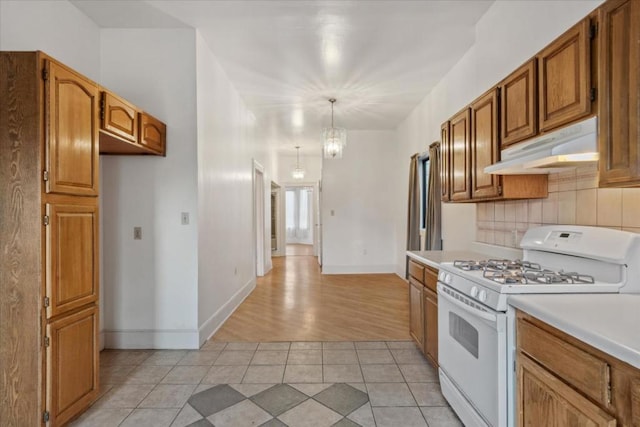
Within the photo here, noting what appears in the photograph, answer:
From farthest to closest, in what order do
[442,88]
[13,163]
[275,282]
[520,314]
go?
[275,282] → [442,88] → [13,163] → [520,314]

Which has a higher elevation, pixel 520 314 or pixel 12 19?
pixel 12 19

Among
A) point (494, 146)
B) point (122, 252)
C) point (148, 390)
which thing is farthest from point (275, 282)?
point (494, 146)

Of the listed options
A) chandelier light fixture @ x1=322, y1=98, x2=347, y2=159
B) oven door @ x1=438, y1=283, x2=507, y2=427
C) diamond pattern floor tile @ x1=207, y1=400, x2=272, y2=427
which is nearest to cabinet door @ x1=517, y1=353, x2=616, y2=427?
oven door @ x1=438, y1=283, x2=507, y2=427

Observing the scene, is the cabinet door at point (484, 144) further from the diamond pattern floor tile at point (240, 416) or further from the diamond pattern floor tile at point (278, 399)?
the diamond pattern floor tile at point (240, 416)

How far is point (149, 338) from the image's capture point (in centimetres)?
309

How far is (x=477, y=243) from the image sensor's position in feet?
10.2

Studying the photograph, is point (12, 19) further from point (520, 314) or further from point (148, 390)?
point (520, 314)

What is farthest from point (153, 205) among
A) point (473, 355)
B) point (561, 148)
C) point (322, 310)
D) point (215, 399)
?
point (561, 148)

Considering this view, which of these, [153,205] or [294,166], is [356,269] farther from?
[153,205]

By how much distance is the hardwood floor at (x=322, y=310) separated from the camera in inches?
136

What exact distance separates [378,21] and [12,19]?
273 centimetres

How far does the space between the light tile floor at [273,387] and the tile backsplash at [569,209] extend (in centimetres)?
132

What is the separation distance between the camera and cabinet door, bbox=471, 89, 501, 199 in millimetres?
2297

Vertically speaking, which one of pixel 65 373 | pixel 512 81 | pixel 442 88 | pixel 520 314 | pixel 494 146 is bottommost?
pixel 65 373
